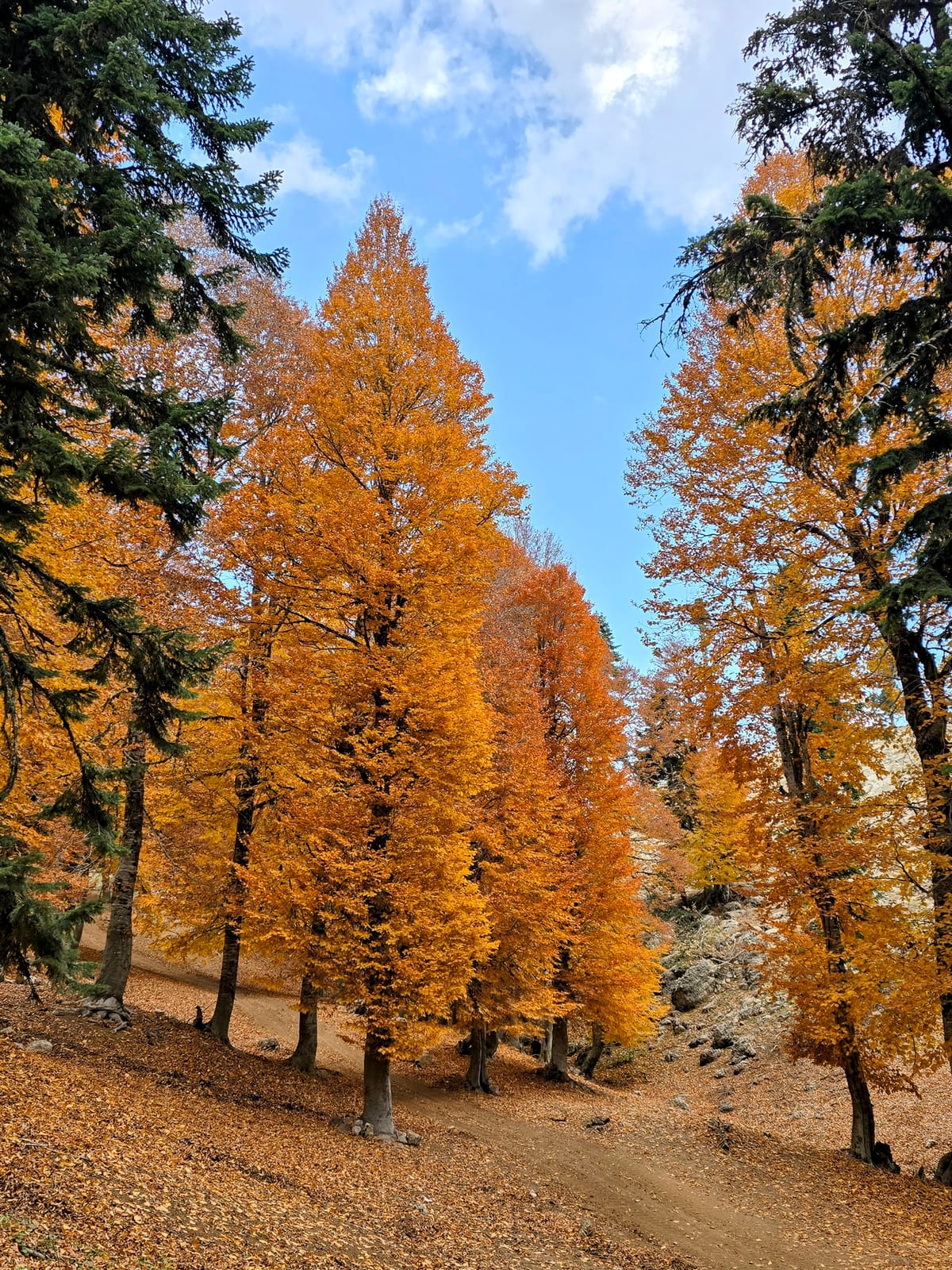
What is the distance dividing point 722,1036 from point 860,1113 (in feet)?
39.5

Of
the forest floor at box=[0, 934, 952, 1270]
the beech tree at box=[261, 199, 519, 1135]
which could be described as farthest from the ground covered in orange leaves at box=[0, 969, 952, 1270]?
the beech tree at box=[261, 199, 519, 1135]

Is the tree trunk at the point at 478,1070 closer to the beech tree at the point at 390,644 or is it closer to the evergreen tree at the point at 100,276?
the beech tree at the point at 390,644

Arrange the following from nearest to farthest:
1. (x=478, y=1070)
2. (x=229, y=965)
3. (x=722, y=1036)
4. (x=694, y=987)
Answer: (x=229, y=965) < (x=478, y=1070) < (x=722, y=1036) < (x=694, y=987)

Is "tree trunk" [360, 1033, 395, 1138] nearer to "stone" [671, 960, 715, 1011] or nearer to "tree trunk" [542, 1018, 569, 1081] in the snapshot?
"tree trunk" [542, 1018, 569, 1081]

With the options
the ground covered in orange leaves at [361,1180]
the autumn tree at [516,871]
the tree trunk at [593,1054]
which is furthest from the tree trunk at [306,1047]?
the tree trunk at [593,1054]

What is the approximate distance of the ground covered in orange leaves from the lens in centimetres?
569

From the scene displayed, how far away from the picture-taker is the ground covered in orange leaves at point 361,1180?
5691 mm

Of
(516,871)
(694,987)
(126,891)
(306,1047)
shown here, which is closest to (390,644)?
(126,891)

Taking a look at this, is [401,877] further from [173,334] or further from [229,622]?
[173,334]

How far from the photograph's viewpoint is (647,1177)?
11555mm

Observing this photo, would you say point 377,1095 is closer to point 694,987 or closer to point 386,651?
point 386,651

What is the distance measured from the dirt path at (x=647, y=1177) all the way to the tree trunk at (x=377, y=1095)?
2.22m

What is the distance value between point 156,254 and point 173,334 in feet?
4.97

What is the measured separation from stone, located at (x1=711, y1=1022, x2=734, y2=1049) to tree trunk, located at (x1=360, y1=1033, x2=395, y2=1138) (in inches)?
618
